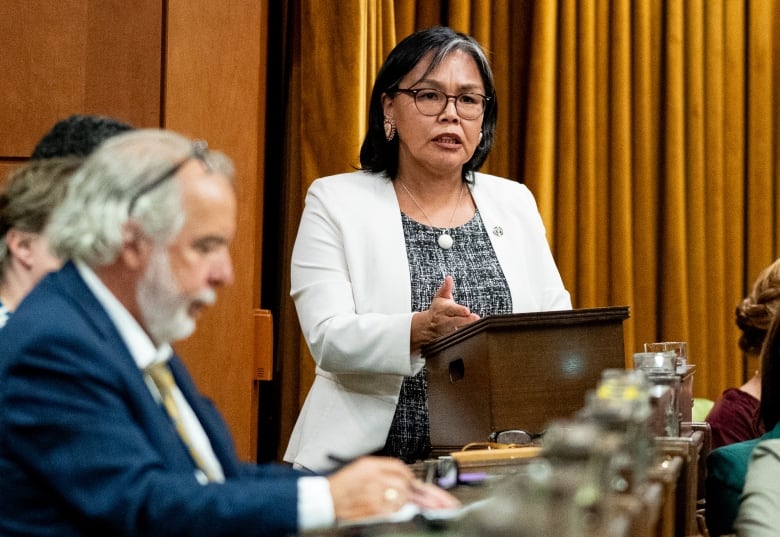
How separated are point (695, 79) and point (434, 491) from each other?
152 inches

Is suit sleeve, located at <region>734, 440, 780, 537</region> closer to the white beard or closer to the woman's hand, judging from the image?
the woman's hand

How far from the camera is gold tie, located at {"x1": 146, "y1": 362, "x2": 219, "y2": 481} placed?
183 cm

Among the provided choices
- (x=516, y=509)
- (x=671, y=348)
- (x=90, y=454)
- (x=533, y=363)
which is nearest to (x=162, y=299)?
(x=90, y=454)

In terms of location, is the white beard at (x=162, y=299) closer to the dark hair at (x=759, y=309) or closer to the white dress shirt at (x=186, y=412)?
the white dress shirt at (x=186, y=412)

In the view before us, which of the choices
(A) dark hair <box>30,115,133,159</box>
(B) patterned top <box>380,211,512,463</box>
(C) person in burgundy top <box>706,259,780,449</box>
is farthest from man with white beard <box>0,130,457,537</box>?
(C) person in burgundy top <box>706,259,780,449</box>

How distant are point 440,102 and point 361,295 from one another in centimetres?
55

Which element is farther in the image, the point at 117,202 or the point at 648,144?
the point at 648,144

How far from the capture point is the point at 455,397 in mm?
2678

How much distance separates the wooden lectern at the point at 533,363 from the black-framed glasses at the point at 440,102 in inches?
30.1

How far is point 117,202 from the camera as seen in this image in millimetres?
1752

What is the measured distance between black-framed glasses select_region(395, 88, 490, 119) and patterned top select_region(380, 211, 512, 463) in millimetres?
288

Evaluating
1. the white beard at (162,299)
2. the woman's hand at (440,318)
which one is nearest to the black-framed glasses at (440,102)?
the woman's hand at (440,318)

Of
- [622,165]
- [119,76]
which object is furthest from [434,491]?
[622,165]

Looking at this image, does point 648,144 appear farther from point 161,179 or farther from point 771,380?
point 161,179
